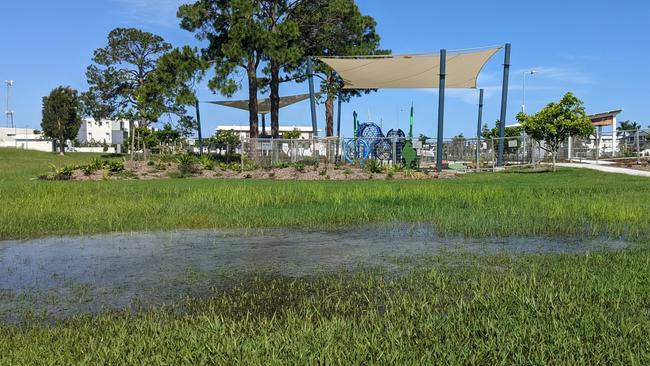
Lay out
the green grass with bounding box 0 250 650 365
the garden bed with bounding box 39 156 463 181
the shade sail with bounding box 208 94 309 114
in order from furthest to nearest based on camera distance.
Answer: the shade sail with bounding box 208 94 309 114, the garden bed with bounding box 39 156 463 181, the green grass with bounding box 0 250 650 365

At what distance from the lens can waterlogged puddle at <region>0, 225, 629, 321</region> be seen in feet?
16.5

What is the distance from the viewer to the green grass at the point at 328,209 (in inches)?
365


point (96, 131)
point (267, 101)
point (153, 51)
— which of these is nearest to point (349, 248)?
A: point (267, 101)

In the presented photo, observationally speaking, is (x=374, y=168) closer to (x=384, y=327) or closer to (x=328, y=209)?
(x=328, y=209)

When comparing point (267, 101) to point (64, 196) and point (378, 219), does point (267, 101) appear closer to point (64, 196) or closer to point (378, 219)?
point (64, 196)

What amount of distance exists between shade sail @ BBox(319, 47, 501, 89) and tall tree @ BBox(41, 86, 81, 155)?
39888 mm

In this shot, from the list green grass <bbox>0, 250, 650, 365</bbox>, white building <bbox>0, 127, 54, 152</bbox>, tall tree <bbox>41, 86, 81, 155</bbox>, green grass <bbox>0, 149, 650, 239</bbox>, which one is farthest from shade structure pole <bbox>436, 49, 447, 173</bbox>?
white building <bbox>0, 127, 54, 152</bbox>

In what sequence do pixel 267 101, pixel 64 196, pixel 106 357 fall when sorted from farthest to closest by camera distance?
pixel 267 101
pixel 64 196
pixel 106 357

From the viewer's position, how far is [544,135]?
23219 mm

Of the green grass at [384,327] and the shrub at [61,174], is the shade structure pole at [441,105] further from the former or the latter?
the green grass at [384,327]

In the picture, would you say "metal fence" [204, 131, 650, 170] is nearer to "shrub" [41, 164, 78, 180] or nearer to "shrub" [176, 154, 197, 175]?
"shrub" [176, 154, 197, 175]

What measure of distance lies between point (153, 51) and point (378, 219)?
49.5 metres

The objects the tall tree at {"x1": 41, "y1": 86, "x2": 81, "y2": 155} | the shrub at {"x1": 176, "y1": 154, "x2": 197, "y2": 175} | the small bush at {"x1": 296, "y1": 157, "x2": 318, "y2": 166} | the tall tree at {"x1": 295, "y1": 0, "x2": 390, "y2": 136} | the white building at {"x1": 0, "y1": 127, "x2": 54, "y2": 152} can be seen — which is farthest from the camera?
the white building at {"x1": 0, "y1": 127, "x2": 54, "y2": 152}

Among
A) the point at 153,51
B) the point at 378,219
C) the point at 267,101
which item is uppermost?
the point at 153,51
